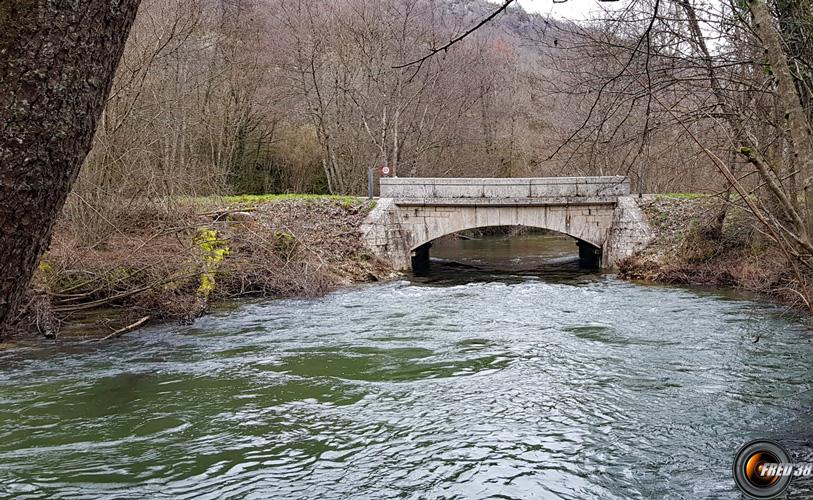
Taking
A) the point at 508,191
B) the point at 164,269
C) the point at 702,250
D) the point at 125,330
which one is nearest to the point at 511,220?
the point at 508,191

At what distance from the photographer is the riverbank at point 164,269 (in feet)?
32.5

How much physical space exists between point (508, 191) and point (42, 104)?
17.2 metres

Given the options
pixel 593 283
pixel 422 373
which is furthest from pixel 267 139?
pixel 422 373

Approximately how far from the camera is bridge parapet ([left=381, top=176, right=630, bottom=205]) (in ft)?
59.0

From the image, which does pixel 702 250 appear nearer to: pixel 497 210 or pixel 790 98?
pixel 497 210

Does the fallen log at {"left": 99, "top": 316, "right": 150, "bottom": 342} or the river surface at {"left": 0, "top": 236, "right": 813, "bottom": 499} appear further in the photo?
the fallen log at {"left": 99, "top": 316, "right": 150, "bottom": 342}

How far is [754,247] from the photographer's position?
1409 cm

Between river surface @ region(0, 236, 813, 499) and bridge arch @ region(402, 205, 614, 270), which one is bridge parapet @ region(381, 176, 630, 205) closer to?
bridge arch @ region(402, 205, 614, 270)

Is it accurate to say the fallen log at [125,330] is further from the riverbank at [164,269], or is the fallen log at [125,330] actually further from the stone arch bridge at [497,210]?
the stone arch bridge at [497,210]

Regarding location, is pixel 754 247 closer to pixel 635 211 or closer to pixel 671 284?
pixel 671 284

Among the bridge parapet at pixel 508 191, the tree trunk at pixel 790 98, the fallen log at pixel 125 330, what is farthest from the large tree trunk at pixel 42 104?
the bridge parapet at pixel 508 191

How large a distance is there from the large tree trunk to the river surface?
3531 millimetres

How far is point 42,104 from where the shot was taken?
130 cm

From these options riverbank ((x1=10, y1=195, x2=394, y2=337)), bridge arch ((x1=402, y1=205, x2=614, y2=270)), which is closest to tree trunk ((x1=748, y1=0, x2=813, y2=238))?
riverbank ((x1=10, y1=195, x2=394, y2=337))
